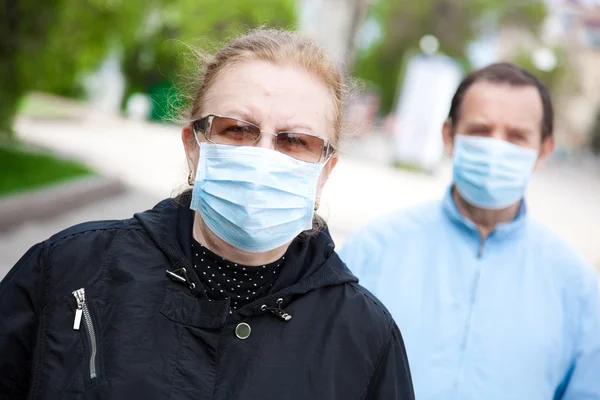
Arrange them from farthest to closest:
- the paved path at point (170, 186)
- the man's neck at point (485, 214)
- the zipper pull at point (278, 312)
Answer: the paved path at point (170, 186), the man's neck at point (485, 214), the zipper pull at point (278, 312)

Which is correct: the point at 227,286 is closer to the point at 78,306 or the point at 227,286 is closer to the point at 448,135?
the point at 78,306

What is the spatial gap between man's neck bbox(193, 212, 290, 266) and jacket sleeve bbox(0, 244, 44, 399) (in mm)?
365

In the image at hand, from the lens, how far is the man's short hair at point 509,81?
329 cm

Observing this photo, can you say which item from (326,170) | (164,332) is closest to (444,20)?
(326,170)

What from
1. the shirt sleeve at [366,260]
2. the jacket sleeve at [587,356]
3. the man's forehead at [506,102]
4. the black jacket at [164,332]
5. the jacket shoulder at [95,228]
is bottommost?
the jacket sleeve at [587,356]

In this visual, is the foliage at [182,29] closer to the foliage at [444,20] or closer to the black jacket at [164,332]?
the foliage at [444,20]

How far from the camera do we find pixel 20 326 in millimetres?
1934

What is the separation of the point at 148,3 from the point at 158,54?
26109mm

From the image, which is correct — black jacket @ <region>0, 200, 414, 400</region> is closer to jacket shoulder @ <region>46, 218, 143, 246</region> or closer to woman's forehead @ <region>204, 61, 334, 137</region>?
Result: jacket shoulder @ <region>46, 218, 143, 246</region>

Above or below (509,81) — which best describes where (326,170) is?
below

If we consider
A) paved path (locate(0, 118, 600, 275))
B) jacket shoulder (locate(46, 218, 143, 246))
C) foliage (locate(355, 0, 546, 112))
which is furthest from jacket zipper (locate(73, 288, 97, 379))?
foliage (locate(355, 0, 546, 112))

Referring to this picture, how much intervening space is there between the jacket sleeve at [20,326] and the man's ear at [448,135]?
76.1 inches

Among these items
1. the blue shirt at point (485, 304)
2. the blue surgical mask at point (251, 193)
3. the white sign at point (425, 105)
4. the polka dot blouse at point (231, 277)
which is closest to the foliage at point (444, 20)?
the white sign at point (425, 105)

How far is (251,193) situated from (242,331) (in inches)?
13.8
